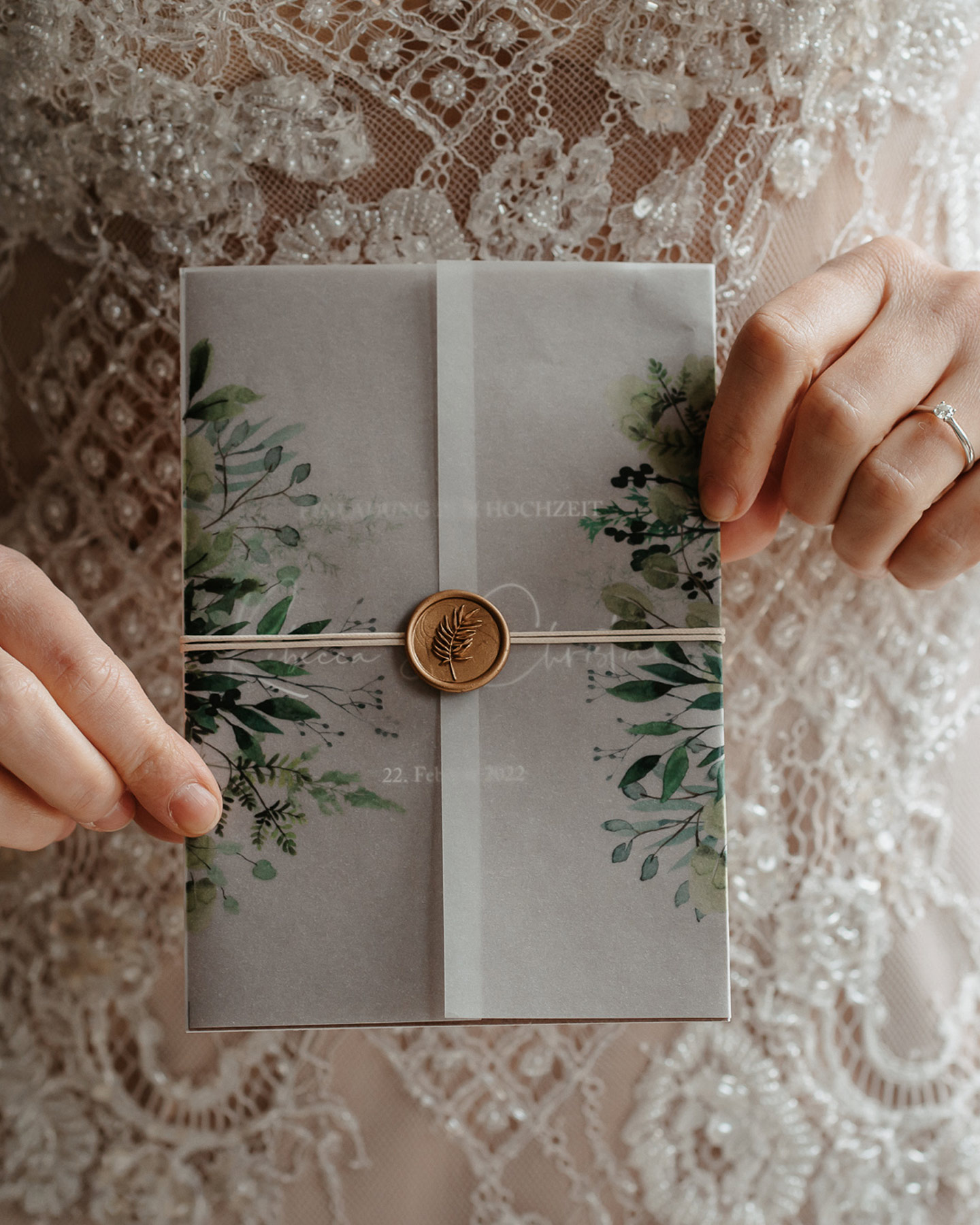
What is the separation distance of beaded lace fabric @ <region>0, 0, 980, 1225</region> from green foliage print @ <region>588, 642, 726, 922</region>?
0.53 feet

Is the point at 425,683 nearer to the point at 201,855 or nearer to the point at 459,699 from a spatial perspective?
the point at 459,699

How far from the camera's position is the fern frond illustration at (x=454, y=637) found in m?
0.65

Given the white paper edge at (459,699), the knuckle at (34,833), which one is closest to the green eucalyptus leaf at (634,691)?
the white paper edge at (459,699)

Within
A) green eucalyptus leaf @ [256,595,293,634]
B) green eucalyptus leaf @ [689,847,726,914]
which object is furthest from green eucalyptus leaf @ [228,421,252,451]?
green eucalyptus leaf @ [689,847,726,914]

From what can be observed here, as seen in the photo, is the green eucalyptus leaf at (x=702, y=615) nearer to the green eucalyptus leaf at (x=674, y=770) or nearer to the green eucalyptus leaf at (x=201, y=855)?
the green eucalyptus leaf at (x=674, y=770)

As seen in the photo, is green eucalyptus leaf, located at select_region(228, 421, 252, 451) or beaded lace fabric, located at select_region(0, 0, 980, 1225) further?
beaded lace fabric, located at select_region(0, 0, 980, 1225)

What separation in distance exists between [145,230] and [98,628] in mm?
368

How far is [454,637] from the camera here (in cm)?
65

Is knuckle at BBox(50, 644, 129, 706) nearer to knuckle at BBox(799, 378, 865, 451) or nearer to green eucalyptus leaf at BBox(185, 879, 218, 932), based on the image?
green eucalyptus leaf at BBox(185, 879, 218, 932)

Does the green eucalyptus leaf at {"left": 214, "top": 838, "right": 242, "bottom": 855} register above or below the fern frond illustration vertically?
below

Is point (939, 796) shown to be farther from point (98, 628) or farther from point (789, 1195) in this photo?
point (98, 628)

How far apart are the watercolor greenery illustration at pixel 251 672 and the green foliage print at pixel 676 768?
18 centimetres

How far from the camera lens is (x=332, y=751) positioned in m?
0.65

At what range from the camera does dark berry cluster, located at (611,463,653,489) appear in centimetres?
67
